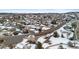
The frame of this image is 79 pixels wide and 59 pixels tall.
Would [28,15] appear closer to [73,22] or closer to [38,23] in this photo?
[38,23]

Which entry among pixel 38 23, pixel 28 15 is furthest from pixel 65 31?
pixel 28 15

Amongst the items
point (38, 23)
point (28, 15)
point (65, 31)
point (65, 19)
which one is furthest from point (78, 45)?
point (28, 15)

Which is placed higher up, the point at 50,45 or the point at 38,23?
the point at 38,23

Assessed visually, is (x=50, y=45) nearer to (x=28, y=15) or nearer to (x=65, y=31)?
(x=65, y=31)
